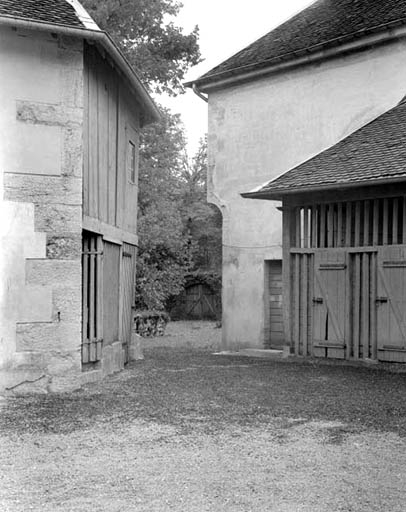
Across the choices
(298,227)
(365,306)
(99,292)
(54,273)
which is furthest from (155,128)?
(54,273)

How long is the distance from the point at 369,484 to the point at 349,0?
13926 millimetres

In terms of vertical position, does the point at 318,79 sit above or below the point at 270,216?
above

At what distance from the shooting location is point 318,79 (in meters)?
15.8

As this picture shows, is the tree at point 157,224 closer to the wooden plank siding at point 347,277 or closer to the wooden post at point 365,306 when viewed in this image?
the wooden plank siding at point 347,277

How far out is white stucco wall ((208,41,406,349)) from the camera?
15.1m

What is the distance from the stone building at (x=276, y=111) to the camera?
1494 cm

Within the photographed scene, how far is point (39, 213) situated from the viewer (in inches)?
381

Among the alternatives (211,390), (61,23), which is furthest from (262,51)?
(211,390)

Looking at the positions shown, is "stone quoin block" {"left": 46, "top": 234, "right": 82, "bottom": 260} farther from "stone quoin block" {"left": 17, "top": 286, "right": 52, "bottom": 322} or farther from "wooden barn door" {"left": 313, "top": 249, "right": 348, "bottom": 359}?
"wooden barn door" {"left": 313, "top": 249, "right": 348, "bottom": 359}

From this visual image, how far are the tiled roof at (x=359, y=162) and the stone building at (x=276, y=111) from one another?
102cm

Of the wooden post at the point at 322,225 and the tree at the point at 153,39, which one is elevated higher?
the tree at the point at 153,39

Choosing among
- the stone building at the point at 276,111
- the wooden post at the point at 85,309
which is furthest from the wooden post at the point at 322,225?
the wooden post at the point at 85,309

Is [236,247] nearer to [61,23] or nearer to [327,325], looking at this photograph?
[327,325]

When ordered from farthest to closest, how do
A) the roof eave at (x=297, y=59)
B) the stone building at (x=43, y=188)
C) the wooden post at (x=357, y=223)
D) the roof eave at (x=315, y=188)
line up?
the roof eave at (x=297, y=59) → the wooden post at (x=357, y=223) → the roof eave at (x=315, y=188) → the stone building at (x=43, y=188)
